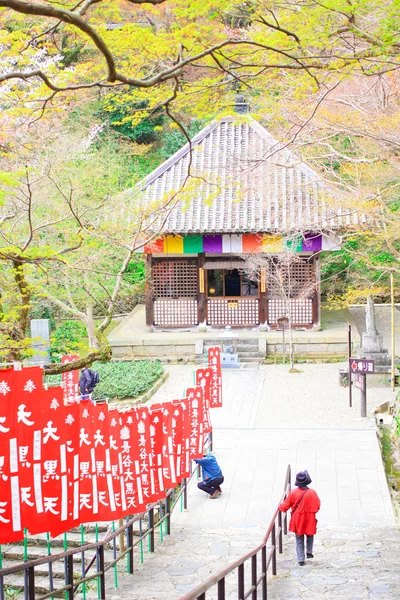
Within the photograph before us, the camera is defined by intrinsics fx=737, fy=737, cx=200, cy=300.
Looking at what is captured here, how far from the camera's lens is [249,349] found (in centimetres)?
2345

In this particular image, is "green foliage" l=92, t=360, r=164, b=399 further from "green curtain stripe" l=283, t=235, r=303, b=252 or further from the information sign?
the information sign

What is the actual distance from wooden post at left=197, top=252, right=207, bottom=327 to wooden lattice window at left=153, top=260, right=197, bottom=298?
25cm

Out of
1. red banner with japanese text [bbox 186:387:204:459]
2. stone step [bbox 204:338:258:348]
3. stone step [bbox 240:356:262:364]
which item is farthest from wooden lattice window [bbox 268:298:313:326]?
red banner with japanese text [bbox 186:387:204:459]

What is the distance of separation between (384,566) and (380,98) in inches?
442

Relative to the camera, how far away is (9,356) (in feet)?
36.8

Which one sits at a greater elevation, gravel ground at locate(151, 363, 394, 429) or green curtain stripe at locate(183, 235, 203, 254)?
Answer: green curtain stripe at locate(183, 235, 203, 254)

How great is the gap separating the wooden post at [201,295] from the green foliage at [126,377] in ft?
10.2

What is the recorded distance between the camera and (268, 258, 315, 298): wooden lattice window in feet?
77.6

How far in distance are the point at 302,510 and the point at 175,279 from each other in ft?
53.9

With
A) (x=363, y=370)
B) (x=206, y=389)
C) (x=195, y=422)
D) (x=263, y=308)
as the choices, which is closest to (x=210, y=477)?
(x=195, y=422)

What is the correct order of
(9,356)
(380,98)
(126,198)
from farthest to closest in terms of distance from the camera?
(126,198) → (380,98) → (9,356)

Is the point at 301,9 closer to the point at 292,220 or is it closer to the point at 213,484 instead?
the point at 213,484

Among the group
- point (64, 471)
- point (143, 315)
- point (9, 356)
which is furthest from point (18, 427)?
point (143, 315)

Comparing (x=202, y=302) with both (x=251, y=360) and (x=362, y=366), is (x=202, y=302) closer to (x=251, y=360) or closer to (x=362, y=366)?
(x=251, y=360)
